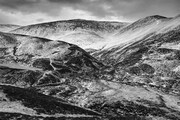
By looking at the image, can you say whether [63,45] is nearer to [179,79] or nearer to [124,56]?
[124,56]

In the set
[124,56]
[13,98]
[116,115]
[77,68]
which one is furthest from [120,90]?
[124,56]

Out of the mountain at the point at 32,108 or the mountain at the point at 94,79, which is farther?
the mountain at the point at 94,79

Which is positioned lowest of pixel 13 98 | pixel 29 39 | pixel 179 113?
pixel 179 113

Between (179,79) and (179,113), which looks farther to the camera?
(179,79)

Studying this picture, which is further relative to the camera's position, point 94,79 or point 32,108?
point 94,79

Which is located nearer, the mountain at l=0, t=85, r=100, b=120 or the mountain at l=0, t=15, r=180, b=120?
the mountain at l=0, t=85, r=100, b=120

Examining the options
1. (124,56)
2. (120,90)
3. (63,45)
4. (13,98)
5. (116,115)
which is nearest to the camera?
(13,98)

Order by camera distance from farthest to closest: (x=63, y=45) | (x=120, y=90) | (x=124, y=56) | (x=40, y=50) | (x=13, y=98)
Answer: (x=124, y=56) < (x=63, y=45) < (x=40, y=50) < (x=120, y=90) < (x=13, y=98)

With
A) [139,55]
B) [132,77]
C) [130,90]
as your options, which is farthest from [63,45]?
[130,90]

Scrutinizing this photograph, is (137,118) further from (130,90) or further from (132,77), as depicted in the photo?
(132,77)

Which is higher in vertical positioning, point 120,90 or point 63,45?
point 63,45
